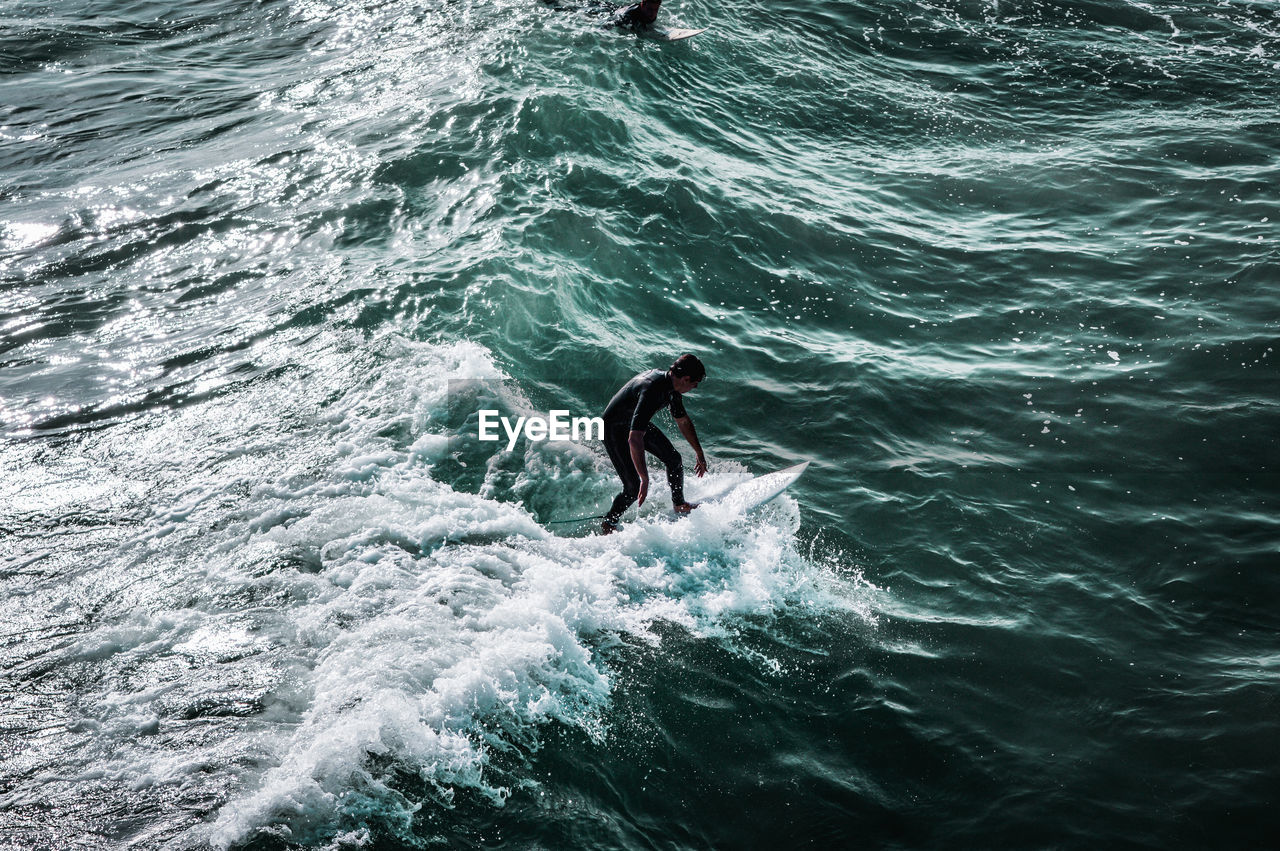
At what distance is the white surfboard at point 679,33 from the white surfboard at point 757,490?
1388cm

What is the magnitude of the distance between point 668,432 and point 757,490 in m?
2.00

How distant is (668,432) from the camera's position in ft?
36.0

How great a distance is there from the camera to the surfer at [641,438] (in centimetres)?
907

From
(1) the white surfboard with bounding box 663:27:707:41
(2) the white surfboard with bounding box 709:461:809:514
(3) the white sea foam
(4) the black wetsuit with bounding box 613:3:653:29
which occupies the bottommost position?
(3) the white sea foam

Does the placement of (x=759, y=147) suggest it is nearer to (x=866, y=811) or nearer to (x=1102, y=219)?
(x=1102, y=219)

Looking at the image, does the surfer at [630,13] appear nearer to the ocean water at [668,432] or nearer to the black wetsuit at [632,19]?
the black wetsuit at [632,19]

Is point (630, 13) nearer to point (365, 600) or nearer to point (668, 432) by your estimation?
point (668, 432)

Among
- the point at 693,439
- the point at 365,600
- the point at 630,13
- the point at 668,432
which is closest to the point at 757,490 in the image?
the point at 693,439

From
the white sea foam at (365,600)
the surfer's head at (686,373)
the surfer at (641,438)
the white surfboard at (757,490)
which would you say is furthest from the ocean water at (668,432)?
the surfer's head at (686,373)

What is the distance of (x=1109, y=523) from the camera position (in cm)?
917

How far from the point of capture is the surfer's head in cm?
875

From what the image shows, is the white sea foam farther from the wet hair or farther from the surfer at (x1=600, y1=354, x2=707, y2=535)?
the wet hair

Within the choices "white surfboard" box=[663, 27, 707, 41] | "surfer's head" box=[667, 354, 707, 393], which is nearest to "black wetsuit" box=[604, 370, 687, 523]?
"surfer's head" box=[667, 354, 707, 393]

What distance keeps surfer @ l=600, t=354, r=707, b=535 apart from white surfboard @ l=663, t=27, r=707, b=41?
13.4m
